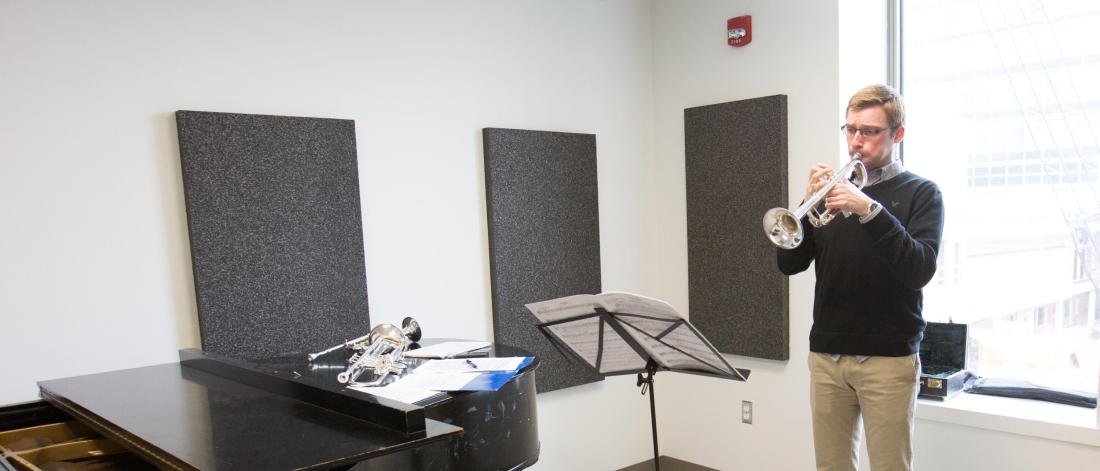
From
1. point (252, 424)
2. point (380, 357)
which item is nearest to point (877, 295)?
point (380, 357)

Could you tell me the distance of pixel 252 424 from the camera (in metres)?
1.46

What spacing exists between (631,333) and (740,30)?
1.95 metres

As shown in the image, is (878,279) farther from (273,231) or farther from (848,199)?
(273,231)

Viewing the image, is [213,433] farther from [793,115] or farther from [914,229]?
[793,115]

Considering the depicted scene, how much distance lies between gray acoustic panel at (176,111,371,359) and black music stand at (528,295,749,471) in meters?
0.99

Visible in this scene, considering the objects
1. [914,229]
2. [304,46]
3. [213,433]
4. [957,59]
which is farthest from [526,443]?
[957,59]

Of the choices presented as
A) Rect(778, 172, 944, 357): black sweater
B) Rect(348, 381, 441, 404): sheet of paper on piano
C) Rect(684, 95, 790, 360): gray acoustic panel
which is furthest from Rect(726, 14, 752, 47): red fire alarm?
Rect(348, 381, 441, 404): sheet of paper on piano

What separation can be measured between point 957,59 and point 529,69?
1828 mm

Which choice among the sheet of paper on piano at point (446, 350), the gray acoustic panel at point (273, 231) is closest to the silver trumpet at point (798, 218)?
the sheet of paper on piano at point (446, 350)

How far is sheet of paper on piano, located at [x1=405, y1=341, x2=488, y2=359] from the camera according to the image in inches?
87.5

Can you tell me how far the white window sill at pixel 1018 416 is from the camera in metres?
2.54

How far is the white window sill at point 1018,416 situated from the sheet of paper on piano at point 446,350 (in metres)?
1.82

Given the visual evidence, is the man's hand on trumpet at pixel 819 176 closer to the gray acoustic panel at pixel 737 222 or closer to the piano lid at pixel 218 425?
the gray acoustic panel at pixel 737 222

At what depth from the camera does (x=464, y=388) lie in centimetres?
174
